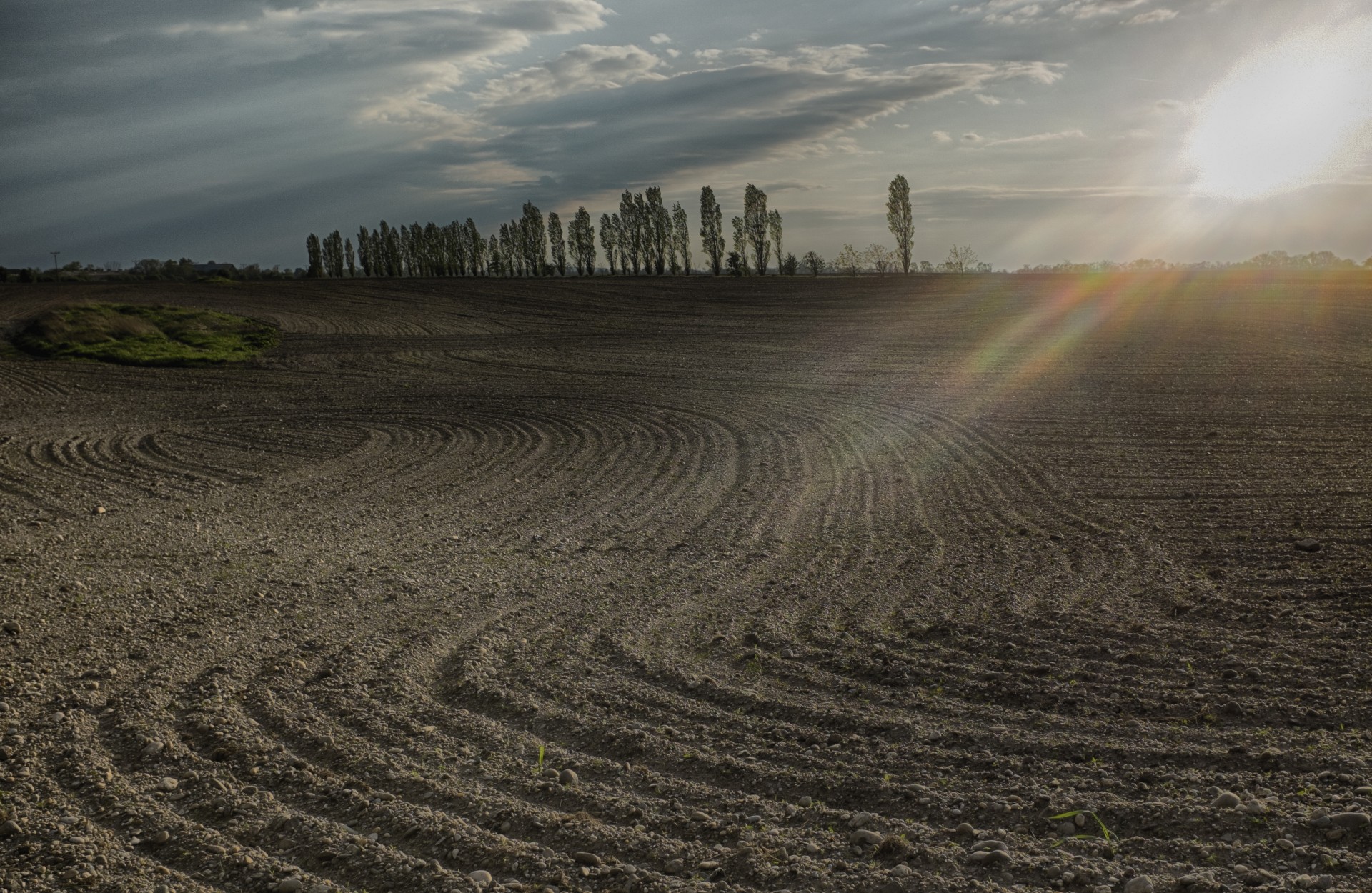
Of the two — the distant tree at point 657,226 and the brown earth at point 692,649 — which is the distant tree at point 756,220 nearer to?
the distant tree at point 657,226

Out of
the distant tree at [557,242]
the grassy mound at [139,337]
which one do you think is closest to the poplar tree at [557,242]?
the distant tree at [557,242]

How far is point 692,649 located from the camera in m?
7.15

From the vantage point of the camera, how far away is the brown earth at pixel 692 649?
461 cm

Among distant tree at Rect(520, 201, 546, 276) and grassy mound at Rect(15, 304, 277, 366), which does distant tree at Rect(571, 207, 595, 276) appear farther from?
grassy mound at Rect(15, 304, 277, 366)

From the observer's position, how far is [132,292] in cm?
5359

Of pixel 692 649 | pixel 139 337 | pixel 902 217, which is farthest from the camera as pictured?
pixel 902 217

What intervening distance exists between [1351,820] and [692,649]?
4202 millimetres

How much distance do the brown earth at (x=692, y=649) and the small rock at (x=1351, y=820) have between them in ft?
0.07

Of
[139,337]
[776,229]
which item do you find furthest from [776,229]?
[139,337]

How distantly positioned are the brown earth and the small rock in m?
0.02

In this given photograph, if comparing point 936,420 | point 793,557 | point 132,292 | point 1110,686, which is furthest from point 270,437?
point 132,292

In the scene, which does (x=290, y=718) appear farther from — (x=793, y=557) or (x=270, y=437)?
(x=270, y=437)

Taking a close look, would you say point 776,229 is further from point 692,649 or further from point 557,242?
point 692,649

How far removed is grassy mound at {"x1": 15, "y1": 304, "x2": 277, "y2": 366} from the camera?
27.5 metres
